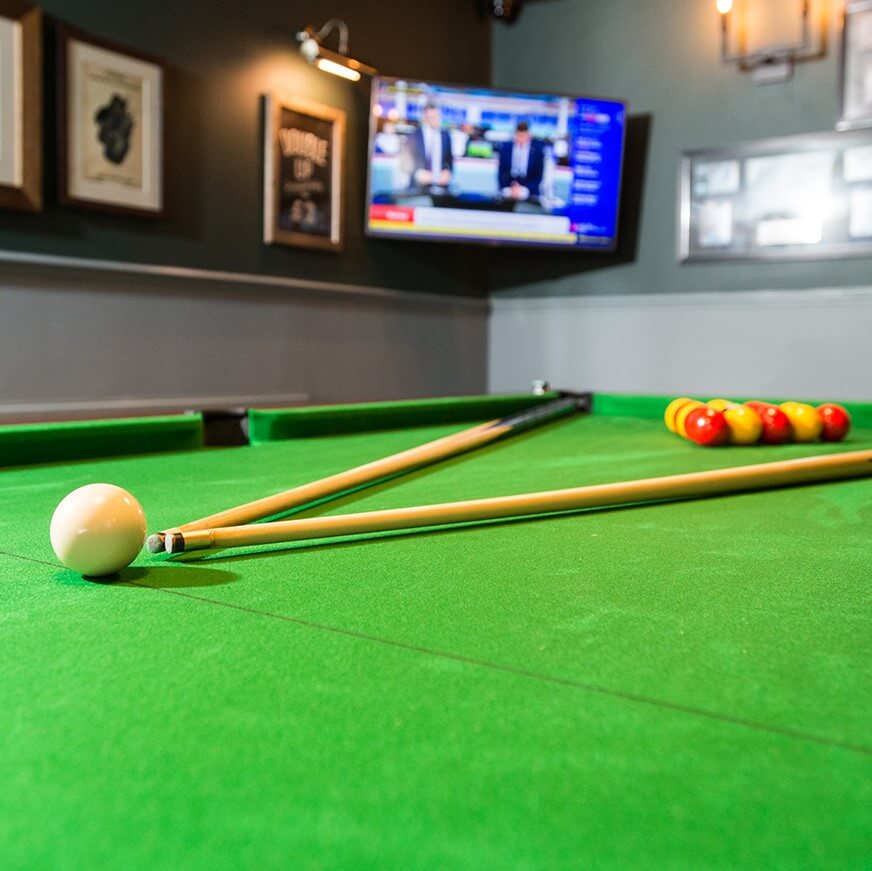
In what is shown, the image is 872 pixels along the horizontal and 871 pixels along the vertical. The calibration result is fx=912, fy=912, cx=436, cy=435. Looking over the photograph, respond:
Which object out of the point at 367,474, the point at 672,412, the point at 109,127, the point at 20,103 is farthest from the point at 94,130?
the point at 367,474

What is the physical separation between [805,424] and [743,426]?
0.20 metres

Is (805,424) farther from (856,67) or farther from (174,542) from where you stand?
(856,67)

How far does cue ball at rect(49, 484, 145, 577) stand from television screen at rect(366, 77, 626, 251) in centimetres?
406

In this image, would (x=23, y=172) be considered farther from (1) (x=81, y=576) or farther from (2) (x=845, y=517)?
(2) (x=845, y=517)

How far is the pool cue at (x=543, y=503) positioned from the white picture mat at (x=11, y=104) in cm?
273

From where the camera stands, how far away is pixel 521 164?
5129 mm

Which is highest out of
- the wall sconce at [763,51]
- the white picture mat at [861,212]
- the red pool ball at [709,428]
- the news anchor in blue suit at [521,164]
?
the wall sconce at [763,51]

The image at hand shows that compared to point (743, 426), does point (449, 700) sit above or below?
below

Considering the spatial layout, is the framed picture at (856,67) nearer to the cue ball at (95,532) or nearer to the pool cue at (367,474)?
the pool cue at (367,474)

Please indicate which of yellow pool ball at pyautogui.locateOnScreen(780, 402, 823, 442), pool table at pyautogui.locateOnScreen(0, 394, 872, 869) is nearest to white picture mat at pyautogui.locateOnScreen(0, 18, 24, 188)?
pool table at pyautogui.locateOnScreen(0, 394, 872, 869)

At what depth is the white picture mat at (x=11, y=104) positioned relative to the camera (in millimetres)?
3422

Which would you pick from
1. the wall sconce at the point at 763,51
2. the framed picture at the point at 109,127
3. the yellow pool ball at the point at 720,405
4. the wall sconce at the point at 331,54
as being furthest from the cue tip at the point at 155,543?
the wall sconce at the point at 763,51

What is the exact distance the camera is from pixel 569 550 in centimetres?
133

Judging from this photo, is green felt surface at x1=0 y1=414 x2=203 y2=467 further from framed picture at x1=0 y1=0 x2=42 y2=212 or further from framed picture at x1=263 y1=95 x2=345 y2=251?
framed picture at x1=263 y1=95 x2=345 y2=251
